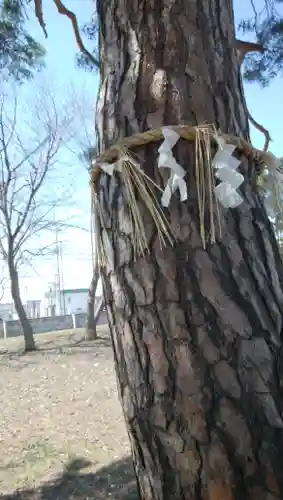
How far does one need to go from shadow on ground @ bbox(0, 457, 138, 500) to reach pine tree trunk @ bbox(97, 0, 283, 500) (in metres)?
2.59

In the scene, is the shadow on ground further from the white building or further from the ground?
the white building

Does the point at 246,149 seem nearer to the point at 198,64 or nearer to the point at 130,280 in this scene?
the point at 198,64

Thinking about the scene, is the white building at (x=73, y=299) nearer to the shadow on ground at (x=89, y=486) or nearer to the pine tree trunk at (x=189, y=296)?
the shadow on ground at (x=89, y=486)

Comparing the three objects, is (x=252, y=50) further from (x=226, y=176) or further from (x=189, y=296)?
(x=189, y=296)

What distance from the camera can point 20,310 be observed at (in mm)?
9812

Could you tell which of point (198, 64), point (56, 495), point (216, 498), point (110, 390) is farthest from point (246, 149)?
point (110, 390)

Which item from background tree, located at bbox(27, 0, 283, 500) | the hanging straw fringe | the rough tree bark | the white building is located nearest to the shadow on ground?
background tree, located at bbox(27, 0, 283, 500)

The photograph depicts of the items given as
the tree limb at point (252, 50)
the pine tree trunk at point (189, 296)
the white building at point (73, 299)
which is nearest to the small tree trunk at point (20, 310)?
the tree limb at point (252, 50)

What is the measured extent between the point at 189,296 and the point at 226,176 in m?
0.23

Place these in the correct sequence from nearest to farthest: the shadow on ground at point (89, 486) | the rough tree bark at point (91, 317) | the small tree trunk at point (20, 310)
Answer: the shadow on ground at point (89, 486)
the small tree trunk at point (20, 310)
the rough tree bark at point (91, 317)

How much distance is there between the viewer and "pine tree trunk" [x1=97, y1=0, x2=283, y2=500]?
692mm

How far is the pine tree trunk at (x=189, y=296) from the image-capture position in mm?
692

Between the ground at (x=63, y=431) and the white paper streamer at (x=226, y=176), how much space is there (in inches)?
110

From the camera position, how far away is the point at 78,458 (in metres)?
3.87
